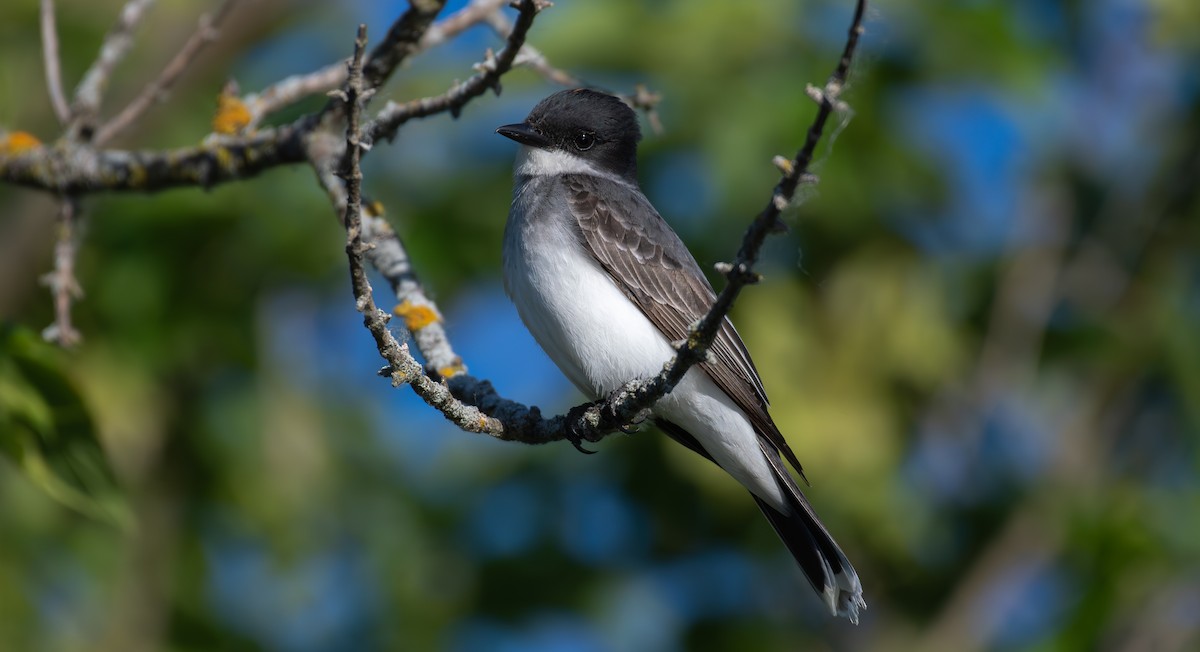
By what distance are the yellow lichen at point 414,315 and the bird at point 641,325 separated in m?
0.39

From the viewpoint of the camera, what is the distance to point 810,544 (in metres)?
4.48

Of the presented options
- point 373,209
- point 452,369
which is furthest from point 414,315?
point 373,209

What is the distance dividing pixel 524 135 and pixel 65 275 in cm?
172

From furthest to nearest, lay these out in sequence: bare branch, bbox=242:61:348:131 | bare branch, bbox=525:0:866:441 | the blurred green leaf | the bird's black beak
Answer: the bird's black beak < bare branch, bbox=242:61:348:131 < the blurred green leaf < bare branch, bbox=525:0:866:441

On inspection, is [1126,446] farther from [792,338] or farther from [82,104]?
[82,104]

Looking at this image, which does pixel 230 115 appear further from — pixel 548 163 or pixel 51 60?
pixel 548 163

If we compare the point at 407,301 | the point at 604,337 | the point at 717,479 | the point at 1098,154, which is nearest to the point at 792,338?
the point at 717,479

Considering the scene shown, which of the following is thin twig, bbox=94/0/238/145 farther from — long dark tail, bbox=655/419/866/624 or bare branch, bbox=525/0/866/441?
long dark tail, bbox=655/419/866/624

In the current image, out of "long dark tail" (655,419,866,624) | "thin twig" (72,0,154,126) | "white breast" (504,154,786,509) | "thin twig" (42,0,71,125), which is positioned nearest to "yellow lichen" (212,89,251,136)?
"thin twig" (72,0,154,126)

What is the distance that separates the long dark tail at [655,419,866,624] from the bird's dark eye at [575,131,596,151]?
1230 mm

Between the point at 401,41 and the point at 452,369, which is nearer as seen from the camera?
the point at 452,369

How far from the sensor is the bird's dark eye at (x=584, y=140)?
5086 millimetres

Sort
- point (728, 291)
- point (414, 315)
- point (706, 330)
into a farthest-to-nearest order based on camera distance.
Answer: point (414, 315) < point (706, 330) < point (728, 291)

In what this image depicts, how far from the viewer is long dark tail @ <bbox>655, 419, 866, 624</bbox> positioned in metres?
4.27
